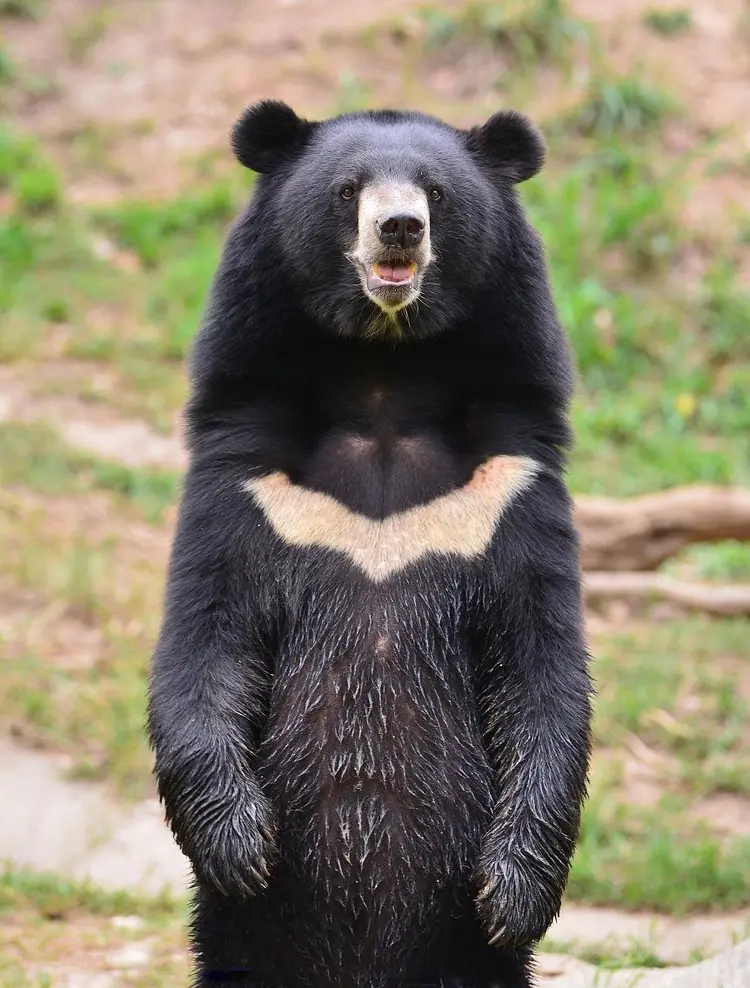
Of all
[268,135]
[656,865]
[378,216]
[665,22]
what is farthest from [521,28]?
[378,216]

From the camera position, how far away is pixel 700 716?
6.95 metres

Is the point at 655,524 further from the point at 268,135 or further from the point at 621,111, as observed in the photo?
the point at 621,111

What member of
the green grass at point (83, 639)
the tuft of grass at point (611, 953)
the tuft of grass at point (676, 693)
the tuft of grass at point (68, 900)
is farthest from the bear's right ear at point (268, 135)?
the tuft of grass at point (676, 693)

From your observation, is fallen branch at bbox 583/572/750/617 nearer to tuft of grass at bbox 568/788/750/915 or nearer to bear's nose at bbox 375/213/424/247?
tuft of grass at bbox 568/788/750/915

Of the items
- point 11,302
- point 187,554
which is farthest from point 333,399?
point 11,302

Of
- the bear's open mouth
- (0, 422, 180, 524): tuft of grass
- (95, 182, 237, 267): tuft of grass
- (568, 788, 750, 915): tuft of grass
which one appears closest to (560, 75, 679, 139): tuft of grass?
(95, 182, 237, 267): tuft of grass

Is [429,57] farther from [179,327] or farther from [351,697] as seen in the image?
[351,697]

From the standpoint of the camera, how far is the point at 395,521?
3596 millimetres

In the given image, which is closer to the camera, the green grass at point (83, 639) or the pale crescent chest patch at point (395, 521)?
the pale crescent chest patch at point (395, 521)

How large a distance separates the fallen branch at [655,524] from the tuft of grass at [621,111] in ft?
14.5

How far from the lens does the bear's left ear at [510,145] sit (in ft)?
12.8

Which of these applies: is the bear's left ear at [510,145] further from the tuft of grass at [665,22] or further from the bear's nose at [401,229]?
the tuft of grass at [665,22]

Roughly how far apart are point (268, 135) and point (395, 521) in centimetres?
102

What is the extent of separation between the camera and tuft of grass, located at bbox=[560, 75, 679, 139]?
11.6 meters
